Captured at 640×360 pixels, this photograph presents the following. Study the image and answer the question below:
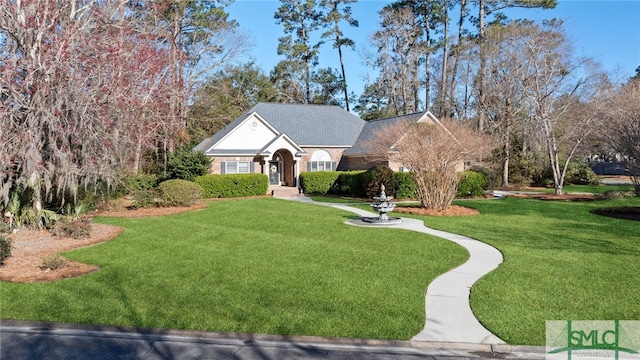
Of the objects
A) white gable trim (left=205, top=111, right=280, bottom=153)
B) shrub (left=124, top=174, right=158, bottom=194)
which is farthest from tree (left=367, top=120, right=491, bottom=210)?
white gable trim (left=205, top=111, right=280, bottom=153)

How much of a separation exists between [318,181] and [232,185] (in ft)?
18.7

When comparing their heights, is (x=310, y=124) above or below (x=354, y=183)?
above

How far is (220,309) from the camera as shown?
6.07 m

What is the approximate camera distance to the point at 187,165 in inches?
995

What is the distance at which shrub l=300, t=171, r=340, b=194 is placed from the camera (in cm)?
2823

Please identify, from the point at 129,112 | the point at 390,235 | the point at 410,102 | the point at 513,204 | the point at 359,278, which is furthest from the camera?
the point at 410,102

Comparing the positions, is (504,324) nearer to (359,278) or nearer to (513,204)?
(359,278)

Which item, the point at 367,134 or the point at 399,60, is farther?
the point at 399,60

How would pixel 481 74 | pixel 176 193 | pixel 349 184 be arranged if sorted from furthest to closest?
pixel 481 74 < pixel 349 184 < pixel 176 193

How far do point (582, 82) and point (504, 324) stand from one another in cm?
2588

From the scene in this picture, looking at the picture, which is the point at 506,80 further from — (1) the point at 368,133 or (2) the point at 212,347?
(2) the point at 212,347

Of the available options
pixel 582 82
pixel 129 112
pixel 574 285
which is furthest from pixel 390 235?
pixel 582 82

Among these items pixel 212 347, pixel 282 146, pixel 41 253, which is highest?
pixel 282 146

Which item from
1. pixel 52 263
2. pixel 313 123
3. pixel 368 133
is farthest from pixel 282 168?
pixel 52 263
